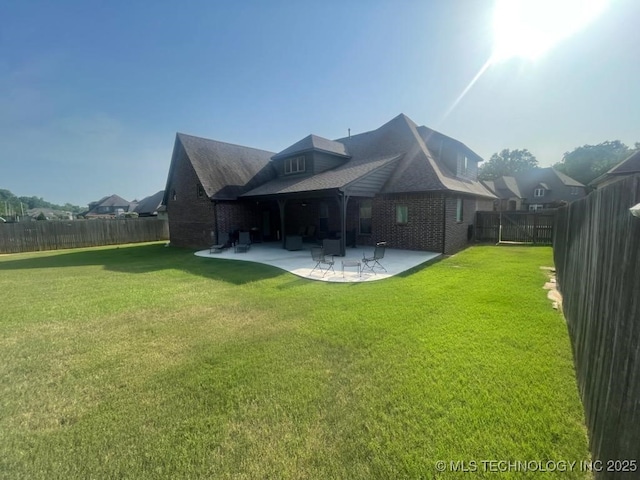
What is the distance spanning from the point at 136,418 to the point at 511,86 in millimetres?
13824

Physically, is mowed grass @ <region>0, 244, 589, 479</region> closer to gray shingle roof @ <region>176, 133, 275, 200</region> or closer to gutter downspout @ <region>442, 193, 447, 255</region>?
gutter downspout @ <region>442, 193, 447, 255</region>

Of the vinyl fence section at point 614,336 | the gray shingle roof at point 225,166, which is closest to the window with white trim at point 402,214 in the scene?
the gray shingle roof at point 225,166

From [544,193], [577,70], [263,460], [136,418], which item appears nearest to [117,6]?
[136,418]

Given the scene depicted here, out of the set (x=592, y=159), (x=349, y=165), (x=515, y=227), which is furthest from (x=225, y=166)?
(x=592, y=159)

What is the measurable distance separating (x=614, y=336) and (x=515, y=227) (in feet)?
56.8

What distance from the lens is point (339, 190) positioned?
11.0 metres

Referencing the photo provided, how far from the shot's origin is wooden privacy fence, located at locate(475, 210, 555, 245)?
15625 millimetres

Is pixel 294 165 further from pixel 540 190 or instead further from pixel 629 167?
pixel 540 190

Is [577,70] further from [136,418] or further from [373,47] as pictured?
[136,418]

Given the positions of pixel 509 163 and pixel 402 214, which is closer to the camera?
pixel 402 214

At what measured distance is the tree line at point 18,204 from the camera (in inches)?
3433

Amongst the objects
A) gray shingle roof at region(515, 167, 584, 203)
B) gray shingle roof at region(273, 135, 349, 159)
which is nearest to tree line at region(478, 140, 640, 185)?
gray shingle roof at region(515, 167, 584, 203)

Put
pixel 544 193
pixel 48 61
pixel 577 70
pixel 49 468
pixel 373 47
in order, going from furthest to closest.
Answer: pixel 544 193, pixel 48 61, pixel 373 47, pixel 577 70, pixel 49 468

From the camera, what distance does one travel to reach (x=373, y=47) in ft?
35.7
